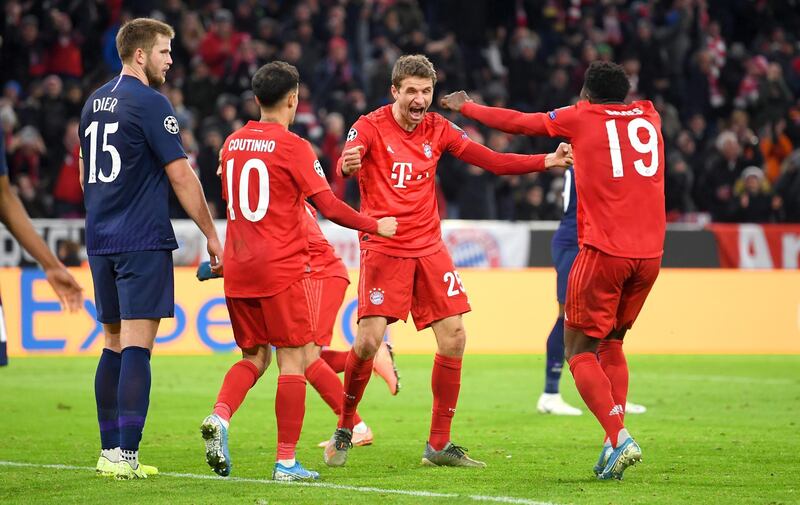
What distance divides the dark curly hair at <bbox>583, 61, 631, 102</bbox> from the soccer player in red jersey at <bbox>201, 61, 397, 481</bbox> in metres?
1.42

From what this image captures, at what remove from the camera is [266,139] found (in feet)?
23.7

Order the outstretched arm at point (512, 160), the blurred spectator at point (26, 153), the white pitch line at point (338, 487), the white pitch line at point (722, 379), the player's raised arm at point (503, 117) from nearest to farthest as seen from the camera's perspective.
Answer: the white pitch line at point (338, 487) → the player's raised arm at point (503, 117) → the outstretched arm at point (512, 160) → the white pitch line at point (722, 379) → the blurred spectator at point (26, 153)

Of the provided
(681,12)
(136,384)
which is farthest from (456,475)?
(681,12)

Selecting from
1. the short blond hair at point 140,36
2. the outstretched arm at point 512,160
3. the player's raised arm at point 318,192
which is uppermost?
the short blond hair at point 140,36

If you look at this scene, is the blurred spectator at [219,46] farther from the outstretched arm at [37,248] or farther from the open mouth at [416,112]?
the outstretched arm at [37,248]

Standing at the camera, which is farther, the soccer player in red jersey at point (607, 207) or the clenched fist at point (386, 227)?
the soccer player in red jersey at point (607, 207)

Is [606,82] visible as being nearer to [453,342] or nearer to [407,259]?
[407,259]

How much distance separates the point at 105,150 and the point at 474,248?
11820 mm

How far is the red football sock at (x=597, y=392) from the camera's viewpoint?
23.8 ft

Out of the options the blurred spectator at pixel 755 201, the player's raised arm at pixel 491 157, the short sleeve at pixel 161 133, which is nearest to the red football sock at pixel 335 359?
the player's raised arm at pixel 491 157

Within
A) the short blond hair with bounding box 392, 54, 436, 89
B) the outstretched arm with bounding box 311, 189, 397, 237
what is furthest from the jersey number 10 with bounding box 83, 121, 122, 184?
the short blond hair with bounding box 392, 54, 436, 89

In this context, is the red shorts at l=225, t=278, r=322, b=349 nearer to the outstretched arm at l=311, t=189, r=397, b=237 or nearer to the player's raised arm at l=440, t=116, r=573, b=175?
the outstretched arm at l=311, t=189, r=397, b=237

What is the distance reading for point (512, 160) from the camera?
823 centimetres

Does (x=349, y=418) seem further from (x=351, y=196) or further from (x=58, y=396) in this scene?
(x=351, y=196)
